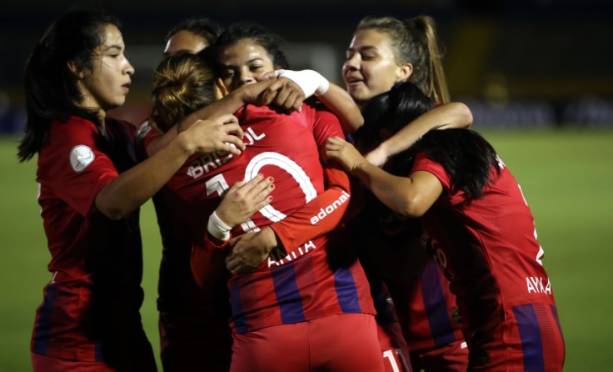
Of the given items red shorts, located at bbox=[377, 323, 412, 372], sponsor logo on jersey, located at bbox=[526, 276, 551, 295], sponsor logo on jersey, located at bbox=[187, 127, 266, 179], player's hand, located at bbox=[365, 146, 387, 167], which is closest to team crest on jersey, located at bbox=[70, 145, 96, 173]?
sponsor logo on jersey, located at bbox=[187, 127, 266, 179]

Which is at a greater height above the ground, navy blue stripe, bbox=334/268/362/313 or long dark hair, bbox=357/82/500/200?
long dark hair, bbox=357/82/500/200

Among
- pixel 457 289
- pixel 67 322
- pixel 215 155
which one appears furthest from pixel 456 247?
pixel 67 322

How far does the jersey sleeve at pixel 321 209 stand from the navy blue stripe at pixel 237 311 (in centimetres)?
25

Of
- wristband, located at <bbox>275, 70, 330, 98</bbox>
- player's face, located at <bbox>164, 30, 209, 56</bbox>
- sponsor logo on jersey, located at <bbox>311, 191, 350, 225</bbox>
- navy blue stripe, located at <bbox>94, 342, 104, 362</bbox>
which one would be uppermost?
player's face, located at <bbox>164, 30, 209, 56</bbox>

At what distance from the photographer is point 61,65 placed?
3986 mm

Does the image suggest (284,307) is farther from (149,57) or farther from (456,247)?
(149,57)

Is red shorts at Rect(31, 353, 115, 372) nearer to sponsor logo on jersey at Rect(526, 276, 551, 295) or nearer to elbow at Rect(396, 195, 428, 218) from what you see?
elbow at Rect(396, 195, 428, 218)

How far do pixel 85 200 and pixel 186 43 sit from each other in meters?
1.56

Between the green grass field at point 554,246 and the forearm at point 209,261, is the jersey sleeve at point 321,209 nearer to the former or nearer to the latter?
the forearm at point 209,261

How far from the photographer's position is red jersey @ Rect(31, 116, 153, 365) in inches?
145

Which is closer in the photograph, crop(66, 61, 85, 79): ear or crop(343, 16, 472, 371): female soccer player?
crop(66, 61, 85, 79): ear

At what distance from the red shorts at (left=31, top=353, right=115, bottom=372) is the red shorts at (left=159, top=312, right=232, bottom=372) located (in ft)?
1.82

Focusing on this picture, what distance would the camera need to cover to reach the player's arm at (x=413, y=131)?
400 cm

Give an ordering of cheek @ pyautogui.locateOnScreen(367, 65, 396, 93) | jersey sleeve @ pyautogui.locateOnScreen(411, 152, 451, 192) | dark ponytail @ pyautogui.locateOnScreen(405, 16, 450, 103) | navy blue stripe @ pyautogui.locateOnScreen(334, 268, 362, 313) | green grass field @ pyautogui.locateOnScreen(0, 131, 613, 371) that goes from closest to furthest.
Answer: navy blue stripe @ pyautogui.locateOnScreen(334, 268, 362, 313)
jersey sleeve @ pyautogui.locateOnScreen(411, 152, 451, 192)
cheek @ pyautogui.locateOnScreen(367, 65, 396, 93)
dark ponytail @ pyautogui.locateOnScreen(405, 16, 450, 103)
green grass field @ pyautogui.locateOnScreen(0, 131, 613, 371)
